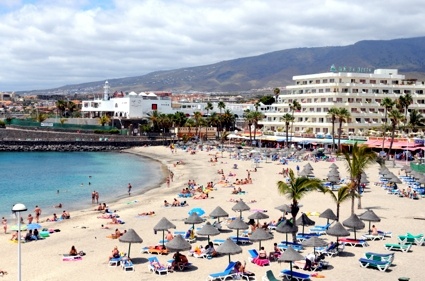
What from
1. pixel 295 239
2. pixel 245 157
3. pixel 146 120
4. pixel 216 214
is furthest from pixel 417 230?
pixel 146 120

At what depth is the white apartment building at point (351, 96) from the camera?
81062 millimetres

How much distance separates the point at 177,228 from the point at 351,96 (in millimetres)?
58346

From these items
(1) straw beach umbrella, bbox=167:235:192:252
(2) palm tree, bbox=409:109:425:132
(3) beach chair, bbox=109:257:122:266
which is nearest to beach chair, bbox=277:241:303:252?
(1) straw beach umbrella, bbox=167:235:192:252

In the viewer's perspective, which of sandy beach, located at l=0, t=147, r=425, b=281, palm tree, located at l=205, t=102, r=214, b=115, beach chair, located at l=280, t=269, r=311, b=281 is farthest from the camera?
palm tree, located at l=205, t=102, r=214, b=115

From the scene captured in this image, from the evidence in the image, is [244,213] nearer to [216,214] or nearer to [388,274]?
[216,214]

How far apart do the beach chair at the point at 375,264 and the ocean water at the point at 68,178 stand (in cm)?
2251

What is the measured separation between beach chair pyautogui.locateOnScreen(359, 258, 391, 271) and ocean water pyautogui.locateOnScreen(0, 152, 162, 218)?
886 inches

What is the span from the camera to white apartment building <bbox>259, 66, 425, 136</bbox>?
266 feet

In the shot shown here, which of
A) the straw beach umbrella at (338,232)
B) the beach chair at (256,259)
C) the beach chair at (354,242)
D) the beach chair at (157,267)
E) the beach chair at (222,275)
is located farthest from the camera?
the beach chair at (354,242)

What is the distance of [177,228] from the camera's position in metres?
28.7

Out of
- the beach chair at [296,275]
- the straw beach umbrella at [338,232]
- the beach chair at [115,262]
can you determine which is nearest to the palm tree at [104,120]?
the beach chair at [115,262]

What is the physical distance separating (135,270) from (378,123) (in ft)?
222

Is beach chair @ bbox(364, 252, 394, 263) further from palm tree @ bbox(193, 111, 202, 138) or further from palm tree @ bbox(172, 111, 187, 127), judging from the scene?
palm tree @ bbox(172, 111, 187, 127)

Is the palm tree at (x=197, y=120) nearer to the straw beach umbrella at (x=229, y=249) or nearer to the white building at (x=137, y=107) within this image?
the white building at (x=137, y=107)
